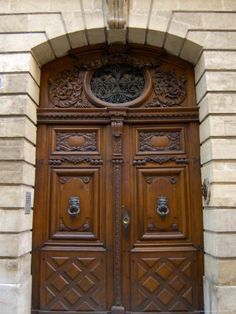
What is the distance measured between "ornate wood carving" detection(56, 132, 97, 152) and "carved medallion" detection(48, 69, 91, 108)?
0.48m

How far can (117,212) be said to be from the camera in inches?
212

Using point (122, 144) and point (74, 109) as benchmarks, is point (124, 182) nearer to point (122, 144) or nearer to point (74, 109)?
point (122, 144)

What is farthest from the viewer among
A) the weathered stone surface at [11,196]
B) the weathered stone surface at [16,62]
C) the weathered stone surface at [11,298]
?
the weathered stone surface at [16,62]

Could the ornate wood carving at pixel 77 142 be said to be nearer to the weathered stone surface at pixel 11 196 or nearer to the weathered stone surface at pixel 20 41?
the weathered stone surface at pixel 11 196

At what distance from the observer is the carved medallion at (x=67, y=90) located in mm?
5770

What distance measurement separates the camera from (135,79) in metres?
5.91

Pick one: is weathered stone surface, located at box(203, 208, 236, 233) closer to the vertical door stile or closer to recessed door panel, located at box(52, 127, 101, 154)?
the vertical door stile

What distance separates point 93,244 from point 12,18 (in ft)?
11.9

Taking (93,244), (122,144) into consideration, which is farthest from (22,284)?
(122,144)

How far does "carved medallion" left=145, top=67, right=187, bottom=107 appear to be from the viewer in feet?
18.9

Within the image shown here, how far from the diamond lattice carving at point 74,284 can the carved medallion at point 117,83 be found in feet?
8.46

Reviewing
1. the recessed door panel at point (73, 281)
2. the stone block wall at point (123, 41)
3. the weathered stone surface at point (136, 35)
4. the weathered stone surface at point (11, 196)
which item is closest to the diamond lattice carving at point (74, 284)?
the recessed door panel at point (73, 281)

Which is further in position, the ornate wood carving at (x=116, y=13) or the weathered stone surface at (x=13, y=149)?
the ornate wood carving at (x=116, y=13)

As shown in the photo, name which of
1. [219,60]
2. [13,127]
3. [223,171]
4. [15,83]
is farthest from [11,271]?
[219,60]
